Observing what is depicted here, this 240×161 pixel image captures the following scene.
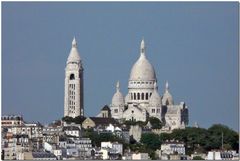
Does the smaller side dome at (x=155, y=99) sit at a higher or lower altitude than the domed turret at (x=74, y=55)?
lower

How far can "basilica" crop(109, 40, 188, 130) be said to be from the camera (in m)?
129

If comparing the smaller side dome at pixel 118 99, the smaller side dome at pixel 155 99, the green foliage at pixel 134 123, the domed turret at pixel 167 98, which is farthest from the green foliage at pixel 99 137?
the domed turret at pixel 167 98

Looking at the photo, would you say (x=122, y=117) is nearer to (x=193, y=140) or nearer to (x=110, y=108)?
(x=110, y=108)

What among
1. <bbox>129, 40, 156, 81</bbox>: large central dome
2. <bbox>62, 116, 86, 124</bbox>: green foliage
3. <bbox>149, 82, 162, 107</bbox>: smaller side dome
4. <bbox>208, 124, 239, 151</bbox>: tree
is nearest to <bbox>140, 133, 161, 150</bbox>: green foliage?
<bbox>208, 124, 239, 151</bbox>: tree

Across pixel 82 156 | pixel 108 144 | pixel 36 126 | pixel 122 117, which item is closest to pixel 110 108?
pixel 122 117

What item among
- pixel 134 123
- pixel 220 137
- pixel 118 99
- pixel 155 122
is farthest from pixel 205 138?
pixel 118 99

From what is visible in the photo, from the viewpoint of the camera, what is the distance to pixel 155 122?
12706 cm

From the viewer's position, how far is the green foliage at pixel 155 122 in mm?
125250

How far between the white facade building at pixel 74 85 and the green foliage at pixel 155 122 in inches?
186

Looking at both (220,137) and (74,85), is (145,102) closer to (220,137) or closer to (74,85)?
(74,85)

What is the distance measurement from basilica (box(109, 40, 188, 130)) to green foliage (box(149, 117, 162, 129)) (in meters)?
0.48

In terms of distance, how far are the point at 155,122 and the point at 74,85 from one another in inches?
252

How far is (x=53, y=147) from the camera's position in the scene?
346ft

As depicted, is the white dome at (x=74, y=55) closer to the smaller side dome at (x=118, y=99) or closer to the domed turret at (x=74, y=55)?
the domed turret at (x=74, y=55)
